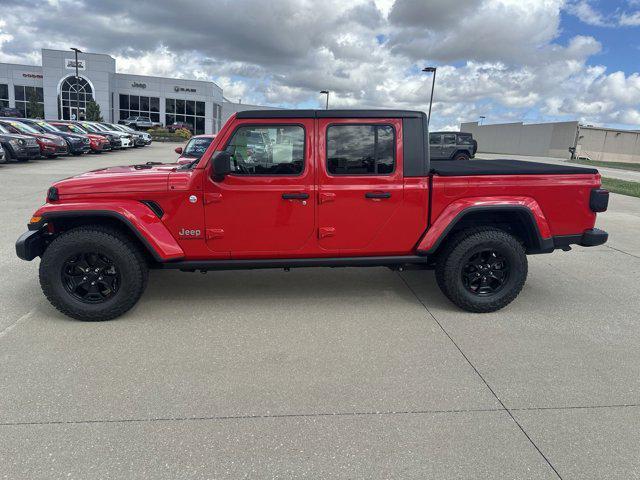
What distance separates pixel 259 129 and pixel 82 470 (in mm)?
2840

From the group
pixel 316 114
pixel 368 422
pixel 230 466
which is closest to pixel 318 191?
pixel 316 114

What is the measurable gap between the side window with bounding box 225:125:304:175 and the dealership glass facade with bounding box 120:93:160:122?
207 feet

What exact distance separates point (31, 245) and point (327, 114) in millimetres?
2850

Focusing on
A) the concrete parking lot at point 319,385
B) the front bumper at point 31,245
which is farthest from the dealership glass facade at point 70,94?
the front bumper at point 31,245

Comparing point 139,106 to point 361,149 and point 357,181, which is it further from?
point 357,181

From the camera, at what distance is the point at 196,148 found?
10.9m

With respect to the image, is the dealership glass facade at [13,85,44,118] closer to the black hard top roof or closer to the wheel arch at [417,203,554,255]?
the black hard top roof

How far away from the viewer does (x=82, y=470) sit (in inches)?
→ 88.2

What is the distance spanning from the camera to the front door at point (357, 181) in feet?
13.2

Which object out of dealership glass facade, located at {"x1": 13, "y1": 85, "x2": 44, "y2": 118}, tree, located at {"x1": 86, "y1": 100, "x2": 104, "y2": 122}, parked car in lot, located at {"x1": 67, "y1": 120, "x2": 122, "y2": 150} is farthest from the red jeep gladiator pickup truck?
dealership glass facade, located at {"x1": 13, "y1": 85, "x2": 44, "y2": 118}

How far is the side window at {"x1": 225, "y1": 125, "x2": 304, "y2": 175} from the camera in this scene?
3.96 meters

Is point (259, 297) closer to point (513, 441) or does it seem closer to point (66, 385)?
point (66, 385)

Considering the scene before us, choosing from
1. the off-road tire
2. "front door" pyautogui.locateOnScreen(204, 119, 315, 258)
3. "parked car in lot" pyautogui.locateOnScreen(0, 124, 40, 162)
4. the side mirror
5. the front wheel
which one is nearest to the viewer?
the side mirror

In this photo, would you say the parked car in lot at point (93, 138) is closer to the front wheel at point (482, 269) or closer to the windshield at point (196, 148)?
the windshield at point (196, 148)
